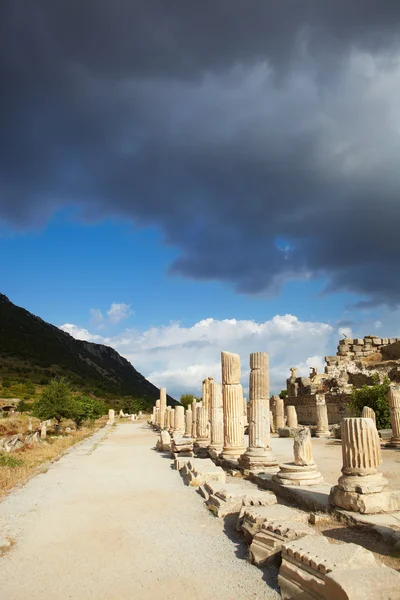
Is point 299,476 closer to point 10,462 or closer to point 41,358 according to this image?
point 10,462

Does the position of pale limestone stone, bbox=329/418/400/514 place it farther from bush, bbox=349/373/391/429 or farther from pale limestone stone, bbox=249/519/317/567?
bush, bbox=349/373/391/429

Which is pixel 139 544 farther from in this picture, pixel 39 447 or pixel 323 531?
pixel 39 447

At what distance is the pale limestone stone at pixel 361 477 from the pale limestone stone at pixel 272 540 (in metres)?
1.70

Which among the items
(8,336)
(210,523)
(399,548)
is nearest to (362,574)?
(399,548)

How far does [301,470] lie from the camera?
9.25m

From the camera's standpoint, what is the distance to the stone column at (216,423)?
16.2 meters

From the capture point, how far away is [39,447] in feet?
68.9

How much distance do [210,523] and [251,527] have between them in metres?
1.43

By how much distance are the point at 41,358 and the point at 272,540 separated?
80607 millimetres

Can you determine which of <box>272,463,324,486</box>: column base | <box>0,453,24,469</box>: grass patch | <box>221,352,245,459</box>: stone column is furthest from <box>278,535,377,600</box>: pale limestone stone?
<box>0,453,24,469</box>: grass patch

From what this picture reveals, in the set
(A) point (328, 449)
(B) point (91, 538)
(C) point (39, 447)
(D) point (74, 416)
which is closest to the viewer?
(B) point (91, 538)

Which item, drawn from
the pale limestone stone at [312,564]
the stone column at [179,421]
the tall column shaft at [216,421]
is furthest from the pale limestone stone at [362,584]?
the stone column at [179,421]

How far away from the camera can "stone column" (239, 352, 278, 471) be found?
461 inches

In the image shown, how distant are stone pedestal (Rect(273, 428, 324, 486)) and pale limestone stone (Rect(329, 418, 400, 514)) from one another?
5.85 ft
